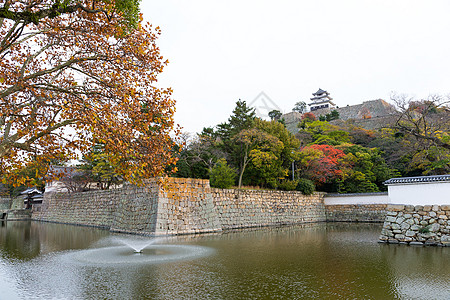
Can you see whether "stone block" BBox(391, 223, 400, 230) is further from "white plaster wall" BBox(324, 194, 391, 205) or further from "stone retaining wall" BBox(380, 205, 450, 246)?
"white plaster wall" BBox(324, 194, 391, 205)

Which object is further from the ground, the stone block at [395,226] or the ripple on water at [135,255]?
the stone block at [395,226]

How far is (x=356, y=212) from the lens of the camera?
65.8ft

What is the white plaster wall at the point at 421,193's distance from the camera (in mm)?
8445

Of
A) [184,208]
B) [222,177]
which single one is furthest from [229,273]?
[222,177]

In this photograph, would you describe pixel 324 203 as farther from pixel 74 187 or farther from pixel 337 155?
pixel 74 187

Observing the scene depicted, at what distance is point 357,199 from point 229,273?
16.9m

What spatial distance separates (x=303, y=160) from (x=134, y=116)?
17.3 m

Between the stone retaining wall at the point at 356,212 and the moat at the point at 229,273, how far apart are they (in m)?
11.7

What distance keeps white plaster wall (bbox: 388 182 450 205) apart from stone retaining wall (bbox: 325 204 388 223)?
1092 centimetres

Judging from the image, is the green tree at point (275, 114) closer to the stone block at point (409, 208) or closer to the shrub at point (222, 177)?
the shrub at point (222, 177)

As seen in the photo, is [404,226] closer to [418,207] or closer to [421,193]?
[418,207]

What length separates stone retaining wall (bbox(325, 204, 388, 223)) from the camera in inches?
751

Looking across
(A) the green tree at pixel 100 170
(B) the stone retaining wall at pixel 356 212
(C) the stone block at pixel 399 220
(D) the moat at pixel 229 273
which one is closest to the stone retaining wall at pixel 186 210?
(D) the moat at pixel 229 273

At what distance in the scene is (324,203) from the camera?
71.4 ft
